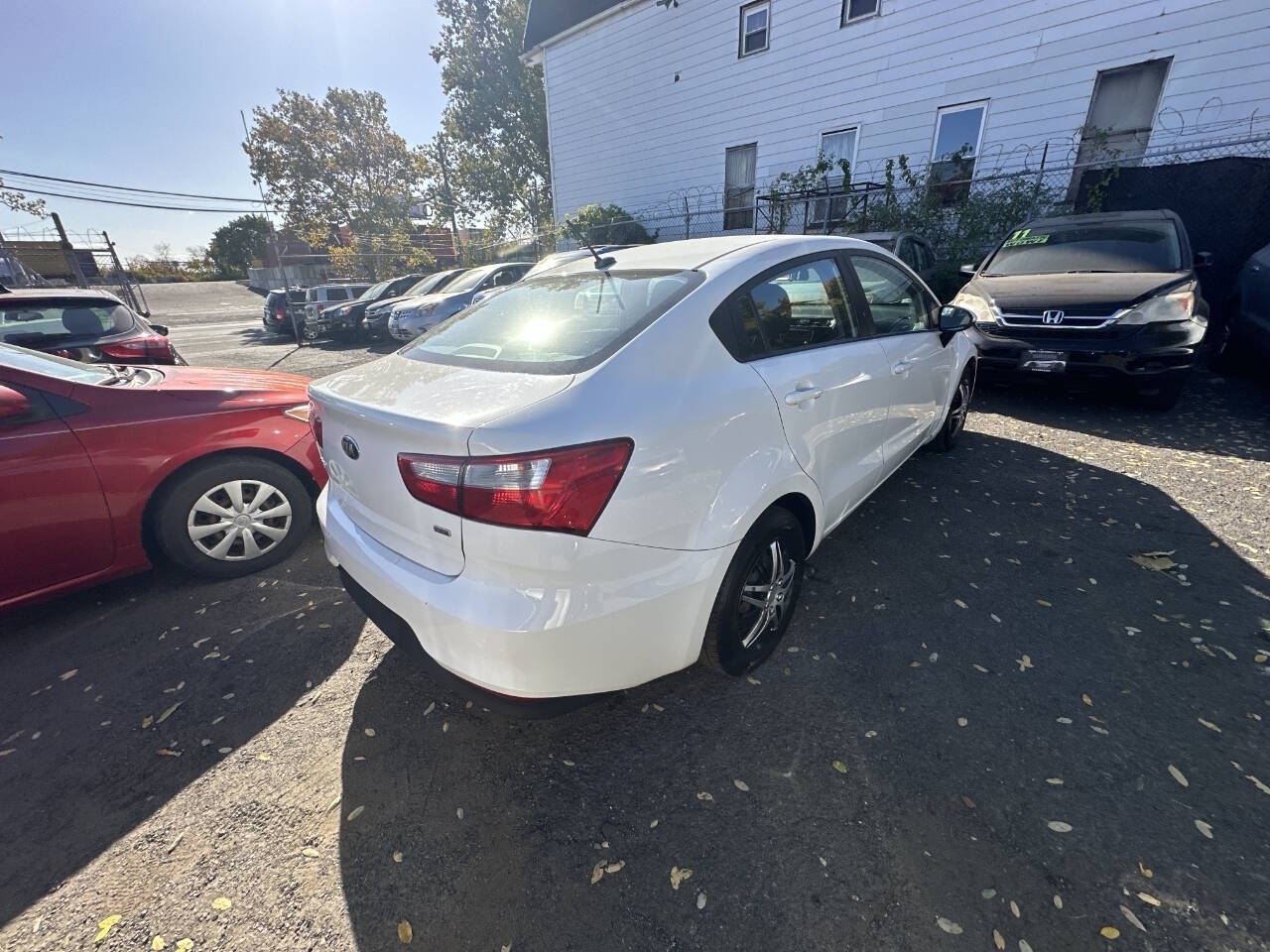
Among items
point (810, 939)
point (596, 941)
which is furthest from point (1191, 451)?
point (596, 941)

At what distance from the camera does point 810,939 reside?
58.2 inches

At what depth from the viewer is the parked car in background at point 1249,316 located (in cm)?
563

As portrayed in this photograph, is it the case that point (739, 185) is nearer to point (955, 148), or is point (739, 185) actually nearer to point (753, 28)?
point (753, 28)

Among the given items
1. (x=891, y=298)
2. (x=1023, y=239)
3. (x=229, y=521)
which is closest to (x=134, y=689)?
(x=229, y=521)

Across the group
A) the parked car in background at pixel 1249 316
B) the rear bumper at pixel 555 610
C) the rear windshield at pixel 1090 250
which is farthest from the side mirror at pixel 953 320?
the parked car in background at pixel 1249 316

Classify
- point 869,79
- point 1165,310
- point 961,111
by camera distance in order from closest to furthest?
point 1165,310
point 961,111
point 869,79

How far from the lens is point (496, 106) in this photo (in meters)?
25.8

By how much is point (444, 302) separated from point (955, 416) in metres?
9.29

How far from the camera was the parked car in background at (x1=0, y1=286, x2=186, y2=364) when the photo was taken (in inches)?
193

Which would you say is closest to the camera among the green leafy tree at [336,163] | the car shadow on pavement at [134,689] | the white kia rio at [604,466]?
the white kia rio at [604,466]

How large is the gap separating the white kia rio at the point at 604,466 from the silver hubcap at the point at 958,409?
231 cm

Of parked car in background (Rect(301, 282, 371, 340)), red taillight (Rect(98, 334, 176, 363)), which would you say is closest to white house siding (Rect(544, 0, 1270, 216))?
parked car in background (Rect(301, 282, 371, 340))

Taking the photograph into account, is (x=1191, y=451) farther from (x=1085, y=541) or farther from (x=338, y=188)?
(x=338, y=188)

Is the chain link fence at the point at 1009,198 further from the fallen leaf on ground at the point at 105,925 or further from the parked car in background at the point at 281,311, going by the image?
Answer: the parked car in background at the point at 281,311
